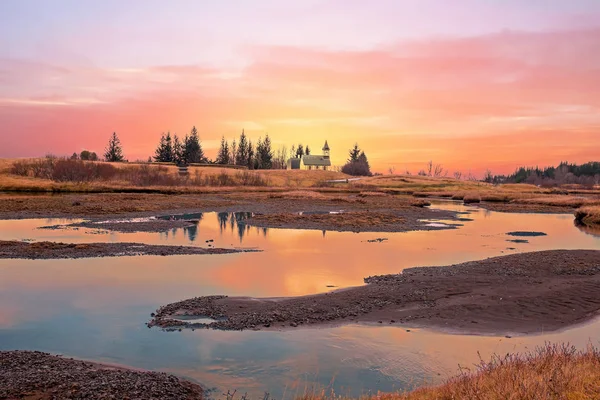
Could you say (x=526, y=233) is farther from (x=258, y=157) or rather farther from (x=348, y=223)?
(x=258, y=157)

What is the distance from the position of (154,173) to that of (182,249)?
88781 mm

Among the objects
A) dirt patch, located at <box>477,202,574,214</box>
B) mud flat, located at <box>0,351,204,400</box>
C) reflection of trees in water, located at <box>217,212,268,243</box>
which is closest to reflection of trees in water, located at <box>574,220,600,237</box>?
dirt patch, located at <box>477,202,574,214</box>

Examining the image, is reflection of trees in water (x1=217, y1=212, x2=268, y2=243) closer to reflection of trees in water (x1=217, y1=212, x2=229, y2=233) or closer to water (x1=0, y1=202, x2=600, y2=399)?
reflection of trees in water (x1=217, y1=212, x2=229, y2=233)

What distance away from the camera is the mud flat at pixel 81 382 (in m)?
10.5

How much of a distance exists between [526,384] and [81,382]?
9048 millimetres

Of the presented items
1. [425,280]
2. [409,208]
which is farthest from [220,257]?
[409,208]

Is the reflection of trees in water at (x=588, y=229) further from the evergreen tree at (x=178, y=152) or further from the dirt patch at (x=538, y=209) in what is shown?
the evergreen tree at (x=178, y=152)

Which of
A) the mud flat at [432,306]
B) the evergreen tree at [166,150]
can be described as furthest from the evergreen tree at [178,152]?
the mud flat at [432,306]

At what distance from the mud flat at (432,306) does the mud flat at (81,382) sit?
3.99 meters

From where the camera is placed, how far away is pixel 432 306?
18641 millimetres

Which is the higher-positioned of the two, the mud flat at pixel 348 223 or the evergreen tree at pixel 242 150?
the evergreen tree at pixel 242 150

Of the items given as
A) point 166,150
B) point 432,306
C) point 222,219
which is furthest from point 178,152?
point 432,306

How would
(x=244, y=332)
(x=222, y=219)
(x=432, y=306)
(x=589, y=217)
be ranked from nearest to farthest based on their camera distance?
(x=244, y=332) < (x=432, y=306) < (x=222, y=219) < (x=589, y=217)

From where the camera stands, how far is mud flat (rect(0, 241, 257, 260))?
2830 cm
